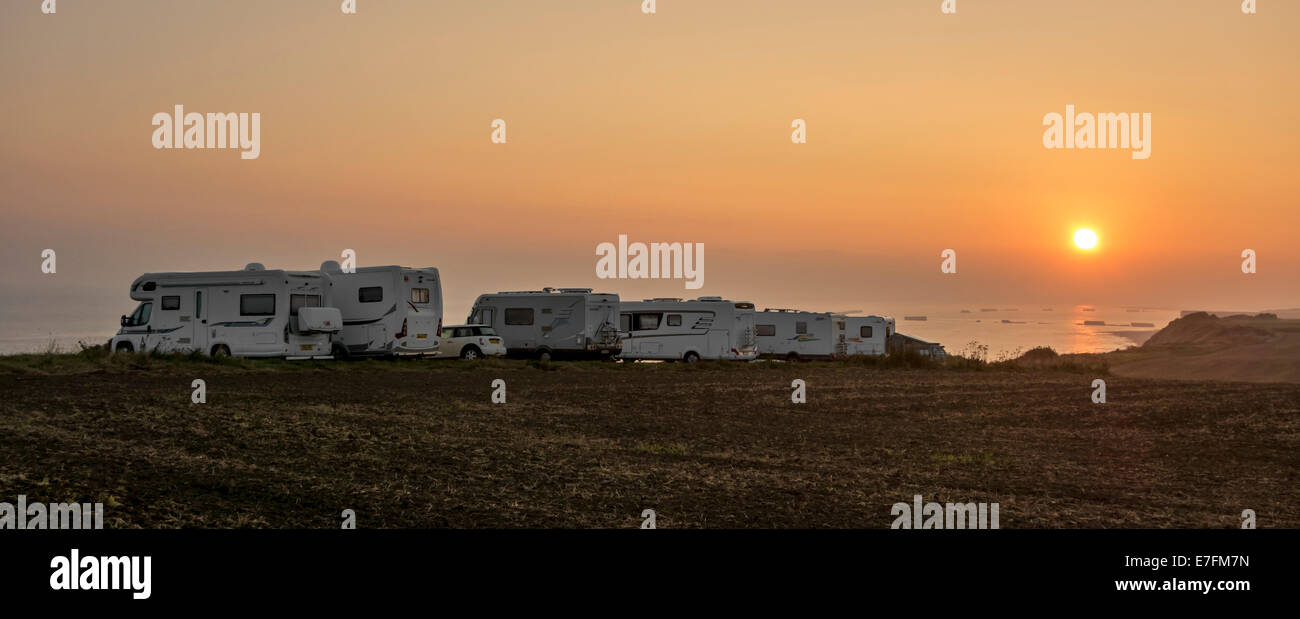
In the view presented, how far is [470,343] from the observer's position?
31672mm

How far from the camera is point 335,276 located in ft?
94.8

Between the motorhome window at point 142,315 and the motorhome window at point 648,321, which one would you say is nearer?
the motorhome window at point 142,315

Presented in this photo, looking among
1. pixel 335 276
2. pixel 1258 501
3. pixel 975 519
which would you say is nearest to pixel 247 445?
pixel 975 519

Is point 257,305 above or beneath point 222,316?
above

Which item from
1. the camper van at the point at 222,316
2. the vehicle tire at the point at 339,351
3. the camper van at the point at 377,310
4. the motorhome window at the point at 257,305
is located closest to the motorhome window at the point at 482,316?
the camper van at the point at 377,310

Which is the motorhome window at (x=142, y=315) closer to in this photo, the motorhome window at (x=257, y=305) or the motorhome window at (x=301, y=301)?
the motorhome window at (x=257, y=305)

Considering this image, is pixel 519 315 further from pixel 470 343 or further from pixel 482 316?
pixel 470 343

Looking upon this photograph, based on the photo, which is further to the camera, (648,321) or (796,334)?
(796,334)

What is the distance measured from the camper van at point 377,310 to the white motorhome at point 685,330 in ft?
28.8

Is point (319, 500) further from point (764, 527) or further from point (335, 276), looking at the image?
point (335, 276)

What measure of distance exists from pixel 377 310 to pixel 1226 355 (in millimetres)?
32852

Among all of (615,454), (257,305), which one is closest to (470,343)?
(257,305)

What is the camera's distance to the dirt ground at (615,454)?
8.47m
